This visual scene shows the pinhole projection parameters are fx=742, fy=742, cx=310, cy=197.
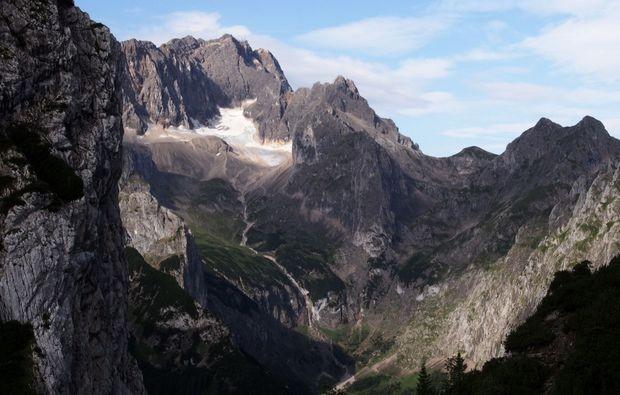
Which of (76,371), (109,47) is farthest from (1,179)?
(109,47)

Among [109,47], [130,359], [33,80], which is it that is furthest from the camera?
[130,359]

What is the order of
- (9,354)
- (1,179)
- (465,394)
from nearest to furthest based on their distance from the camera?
1. (465,394)
2. (9,354)
3. (1,179)

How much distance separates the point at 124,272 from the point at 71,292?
45163mm

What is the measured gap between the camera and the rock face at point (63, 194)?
415 ft

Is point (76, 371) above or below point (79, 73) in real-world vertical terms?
below

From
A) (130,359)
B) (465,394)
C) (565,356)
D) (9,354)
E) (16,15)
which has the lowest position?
(130,359)

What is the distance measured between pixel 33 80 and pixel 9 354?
5556 cm

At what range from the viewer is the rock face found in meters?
126

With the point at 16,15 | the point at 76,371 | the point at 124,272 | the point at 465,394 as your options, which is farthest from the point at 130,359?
the point at 465,394

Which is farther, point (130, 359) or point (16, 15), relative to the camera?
point (130, 359)

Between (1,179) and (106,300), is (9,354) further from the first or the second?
(106,300)

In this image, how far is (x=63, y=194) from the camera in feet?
452

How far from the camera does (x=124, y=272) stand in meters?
181

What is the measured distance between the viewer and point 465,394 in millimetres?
97188
